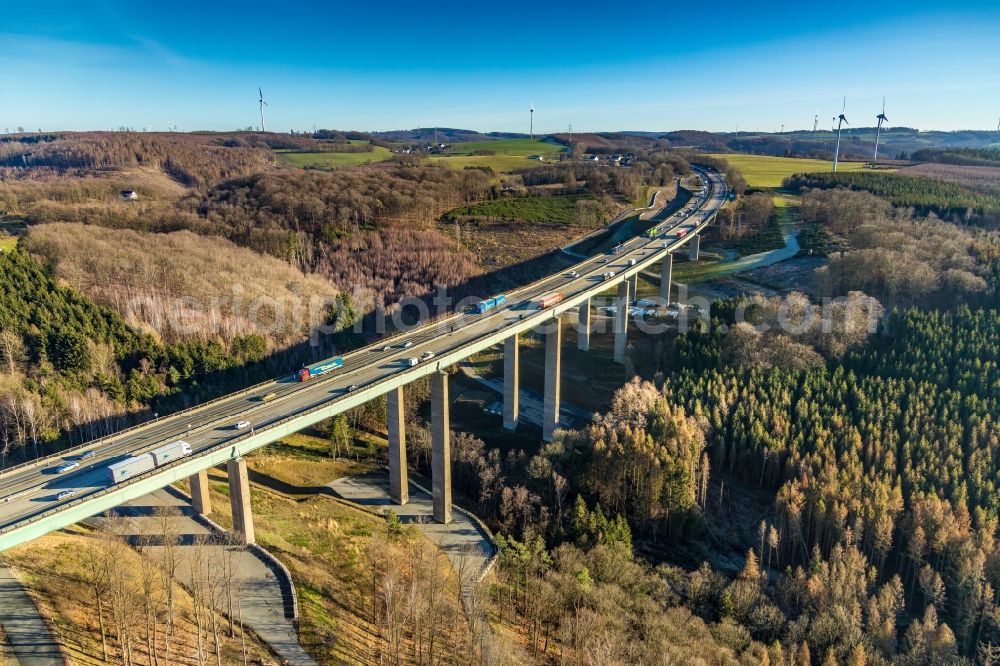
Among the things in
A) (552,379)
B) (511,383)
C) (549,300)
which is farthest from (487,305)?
(552,379)

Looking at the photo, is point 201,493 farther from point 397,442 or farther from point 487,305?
point 487,305

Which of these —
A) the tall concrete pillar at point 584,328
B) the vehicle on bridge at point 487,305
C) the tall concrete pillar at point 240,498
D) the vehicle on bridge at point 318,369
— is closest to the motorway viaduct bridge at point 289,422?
the tall concrete pillar at point 240,498

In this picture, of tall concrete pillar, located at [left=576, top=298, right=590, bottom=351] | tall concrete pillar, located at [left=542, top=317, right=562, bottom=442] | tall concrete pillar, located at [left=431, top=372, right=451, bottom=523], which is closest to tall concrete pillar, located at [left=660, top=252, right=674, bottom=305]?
tall concrete pillar, located at [left=576, top=298, right=590, bottom=351]

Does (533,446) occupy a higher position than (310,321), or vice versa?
(310,321)

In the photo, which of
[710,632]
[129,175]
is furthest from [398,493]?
[129,175]

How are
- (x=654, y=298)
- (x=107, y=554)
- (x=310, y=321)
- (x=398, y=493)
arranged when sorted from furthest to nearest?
1. (x=654, y=298)
2. (x=310, y=321)
3. (x=398, y=493)
4. (x=107, y=554)

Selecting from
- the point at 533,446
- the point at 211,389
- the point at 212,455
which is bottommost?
the point at 533,446

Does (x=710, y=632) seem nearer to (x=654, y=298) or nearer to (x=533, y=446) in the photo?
(x=533, y=446)
